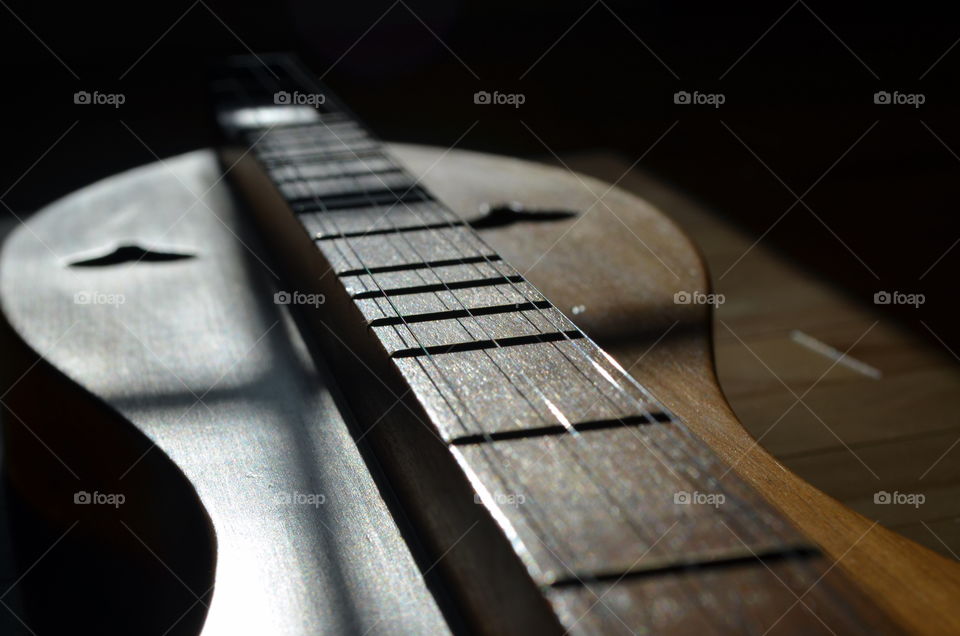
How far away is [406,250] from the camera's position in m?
1.15

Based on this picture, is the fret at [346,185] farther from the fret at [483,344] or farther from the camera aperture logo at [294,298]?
the fret at [483,344]

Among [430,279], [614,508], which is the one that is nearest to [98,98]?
[430,279]

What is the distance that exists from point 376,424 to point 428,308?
136 mm

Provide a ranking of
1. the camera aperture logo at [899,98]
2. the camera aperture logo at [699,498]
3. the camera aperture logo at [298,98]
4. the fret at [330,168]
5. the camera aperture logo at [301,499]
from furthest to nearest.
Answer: the camera aperture logo at [899,98]
the camera aperture logo at [298,98]
the fret at [330,168]
the camera aperture logo at [301,499]
the camera aperture logo at [699,498]

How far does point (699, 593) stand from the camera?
581 mm

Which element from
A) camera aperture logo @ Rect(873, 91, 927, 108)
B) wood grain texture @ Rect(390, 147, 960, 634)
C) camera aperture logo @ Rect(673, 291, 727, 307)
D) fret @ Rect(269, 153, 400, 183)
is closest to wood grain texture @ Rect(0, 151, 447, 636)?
fret @ Rect(269, 153, 400, 183)

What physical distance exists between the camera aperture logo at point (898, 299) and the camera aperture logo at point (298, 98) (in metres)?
1.09

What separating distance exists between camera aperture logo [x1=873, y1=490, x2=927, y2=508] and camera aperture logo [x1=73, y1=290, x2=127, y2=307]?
37.5 inches

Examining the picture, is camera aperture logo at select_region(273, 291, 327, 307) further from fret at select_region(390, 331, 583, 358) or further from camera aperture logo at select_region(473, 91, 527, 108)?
camera aperture logo at select_region(473, 91, 527, 108)

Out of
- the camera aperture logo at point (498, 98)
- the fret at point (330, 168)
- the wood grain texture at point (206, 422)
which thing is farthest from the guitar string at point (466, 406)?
the camera aperture logo at point (498, 98)

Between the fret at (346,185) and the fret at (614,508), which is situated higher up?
the fret at (346,185)

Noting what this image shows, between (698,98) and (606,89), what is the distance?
0.32 m

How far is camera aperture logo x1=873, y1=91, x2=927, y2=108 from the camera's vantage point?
3219mm

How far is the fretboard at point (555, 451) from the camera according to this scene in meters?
0.58
